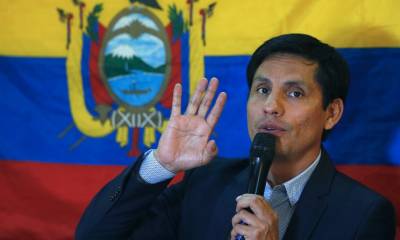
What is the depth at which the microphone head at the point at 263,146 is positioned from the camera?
1.24 m

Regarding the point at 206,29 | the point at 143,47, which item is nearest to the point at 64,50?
the point at 143,47

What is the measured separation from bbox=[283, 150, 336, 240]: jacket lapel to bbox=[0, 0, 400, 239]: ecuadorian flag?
0.41 metres

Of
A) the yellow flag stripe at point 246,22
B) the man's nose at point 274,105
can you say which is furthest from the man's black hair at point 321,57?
the yellow flag stripe at point 246,22

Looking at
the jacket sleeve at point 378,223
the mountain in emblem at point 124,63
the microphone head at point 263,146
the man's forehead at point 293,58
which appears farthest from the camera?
the mountain in emblem at point 124,63

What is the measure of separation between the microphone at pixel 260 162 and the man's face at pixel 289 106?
0.42 ft

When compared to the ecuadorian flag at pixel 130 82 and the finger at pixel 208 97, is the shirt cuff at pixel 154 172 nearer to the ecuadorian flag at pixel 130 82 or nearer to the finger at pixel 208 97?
A: the finger at pixel 208 97

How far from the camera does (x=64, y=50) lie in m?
2.02


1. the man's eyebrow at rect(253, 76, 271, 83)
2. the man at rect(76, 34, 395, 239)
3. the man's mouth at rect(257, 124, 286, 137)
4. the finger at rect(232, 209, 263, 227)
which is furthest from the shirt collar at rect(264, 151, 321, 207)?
the finger at rect(232, 209, 263, 227)

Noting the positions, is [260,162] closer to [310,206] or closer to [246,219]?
[246,219]

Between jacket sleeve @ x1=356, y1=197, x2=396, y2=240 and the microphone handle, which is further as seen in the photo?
jacket sleeve @ x1=356, y1=197, x2=396, y2=240

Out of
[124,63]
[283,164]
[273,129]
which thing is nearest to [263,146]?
[273,129]

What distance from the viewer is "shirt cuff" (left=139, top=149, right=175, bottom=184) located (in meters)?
1.46

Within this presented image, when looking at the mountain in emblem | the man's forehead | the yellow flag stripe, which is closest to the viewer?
the man's forehead

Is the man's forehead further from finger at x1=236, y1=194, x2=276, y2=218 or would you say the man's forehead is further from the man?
finger at x1=236, y1=194, x2=276, y2=218
